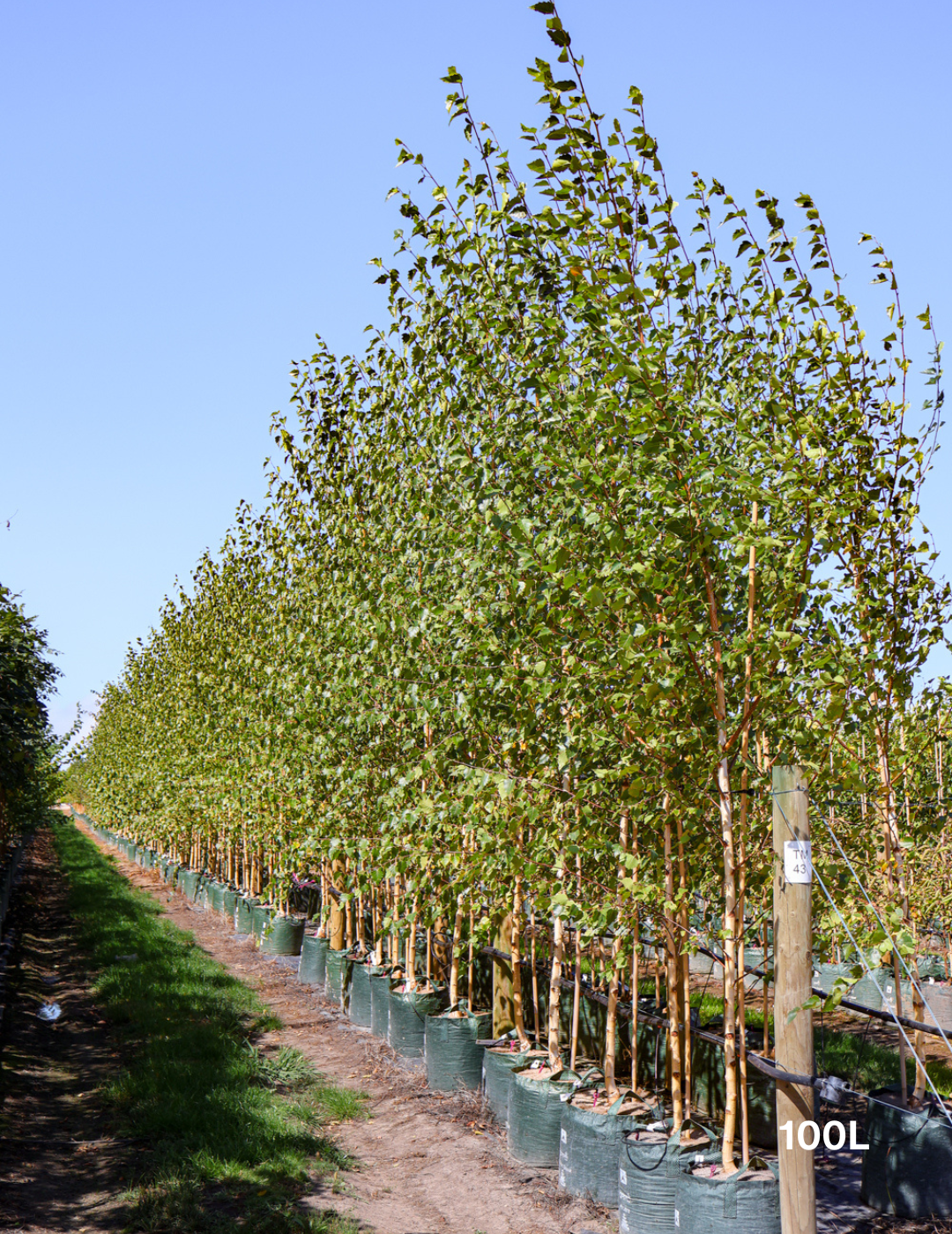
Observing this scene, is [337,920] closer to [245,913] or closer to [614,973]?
[245,913]

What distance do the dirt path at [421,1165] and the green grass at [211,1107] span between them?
242 millimetres

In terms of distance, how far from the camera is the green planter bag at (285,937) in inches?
604

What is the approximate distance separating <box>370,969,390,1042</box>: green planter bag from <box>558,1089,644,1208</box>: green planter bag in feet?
13.1

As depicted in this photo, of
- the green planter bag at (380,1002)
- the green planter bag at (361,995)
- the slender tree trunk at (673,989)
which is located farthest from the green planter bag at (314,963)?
the slender tree trunk at (673,989)

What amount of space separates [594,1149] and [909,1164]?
1.79 metres

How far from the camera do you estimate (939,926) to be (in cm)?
1309

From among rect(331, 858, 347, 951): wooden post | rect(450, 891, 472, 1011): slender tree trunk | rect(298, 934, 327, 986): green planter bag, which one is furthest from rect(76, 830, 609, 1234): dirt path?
rect(298, 934, 327, 986): green planter bag

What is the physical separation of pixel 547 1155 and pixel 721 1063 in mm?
1585

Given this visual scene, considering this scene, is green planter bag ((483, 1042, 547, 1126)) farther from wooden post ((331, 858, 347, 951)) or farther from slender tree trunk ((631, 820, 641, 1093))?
wooden post ((331, 858, 347, 951))

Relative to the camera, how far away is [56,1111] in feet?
25.3

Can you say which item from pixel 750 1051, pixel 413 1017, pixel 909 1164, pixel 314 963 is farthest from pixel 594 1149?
pixel 314 963

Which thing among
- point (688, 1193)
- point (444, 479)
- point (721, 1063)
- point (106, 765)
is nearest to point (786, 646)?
point (688, 1193)

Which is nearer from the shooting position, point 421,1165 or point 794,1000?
point 794,1000

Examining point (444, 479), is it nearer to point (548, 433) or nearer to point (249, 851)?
point (548, 433)
